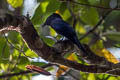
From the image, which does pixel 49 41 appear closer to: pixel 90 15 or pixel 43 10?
pixel 43 10

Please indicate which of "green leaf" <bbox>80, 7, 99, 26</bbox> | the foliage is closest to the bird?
the foliage

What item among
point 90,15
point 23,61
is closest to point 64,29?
point 23,61

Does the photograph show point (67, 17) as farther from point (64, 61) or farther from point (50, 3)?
point (64, 61)

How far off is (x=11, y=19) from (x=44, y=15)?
0.73 metres

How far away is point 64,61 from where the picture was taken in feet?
6.60

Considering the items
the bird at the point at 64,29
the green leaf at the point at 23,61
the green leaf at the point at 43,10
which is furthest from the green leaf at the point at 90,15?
the green leaf at the point at 23,61

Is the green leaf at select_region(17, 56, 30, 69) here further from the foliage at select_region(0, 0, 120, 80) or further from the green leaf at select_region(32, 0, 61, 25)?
the green leaf at select_region(32, 0, 61, 25)

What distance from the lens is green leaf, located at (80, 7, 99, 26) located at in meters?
2.96

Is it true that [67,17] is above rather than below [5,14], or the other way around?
above

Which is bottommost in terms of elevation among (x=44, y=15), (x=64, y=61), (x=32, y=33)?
(x=64, y=61)

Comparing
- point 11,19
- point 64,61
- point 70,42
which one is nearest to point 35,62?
point 70,42

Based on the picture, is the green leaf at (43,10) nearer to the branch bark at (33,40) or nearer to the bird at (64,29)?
the bird at (64,29)

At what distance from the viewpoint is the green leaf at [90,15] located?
2957 mm

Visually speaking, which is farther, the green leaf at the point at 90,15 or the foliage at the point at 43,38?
the green leaf at the point at 90,15
